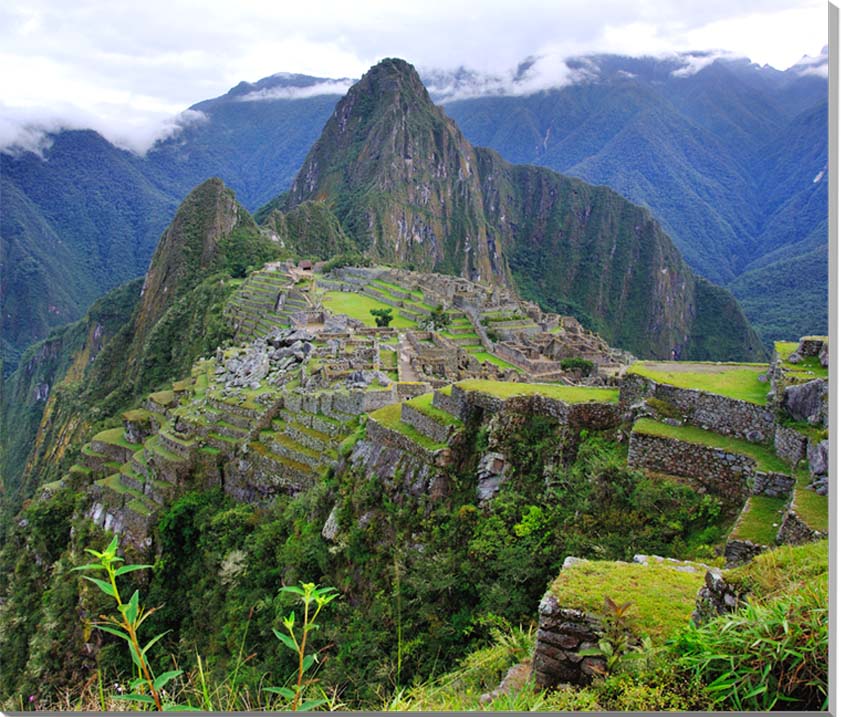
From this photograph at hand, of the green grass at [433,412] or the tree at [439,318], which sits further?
the tree at [439,318]

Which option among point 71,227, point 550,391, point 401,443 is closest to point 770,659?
point 550,391

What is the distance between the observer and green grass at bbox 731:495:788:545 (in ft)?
20.4

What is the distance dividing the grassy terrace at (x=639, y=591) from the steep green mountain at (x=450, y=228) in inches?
5069

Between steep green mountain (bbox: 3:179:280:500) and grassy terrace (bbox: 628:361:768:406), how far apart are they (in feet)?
123

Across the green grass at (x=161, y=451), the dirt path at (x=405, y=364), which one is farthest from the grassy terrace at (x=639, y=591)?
the green grass at (x=161, y=451)

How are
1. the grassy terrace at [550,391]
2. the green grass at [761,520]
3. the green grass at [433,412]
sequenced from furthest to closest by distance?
the green grass at [433,412] < the grassy terrace at [550,391] < the green grass at [761,520]

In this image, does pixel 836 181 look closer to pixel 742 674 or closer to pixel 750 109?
pixel 742 674

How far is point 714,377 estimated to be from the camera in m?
8.70

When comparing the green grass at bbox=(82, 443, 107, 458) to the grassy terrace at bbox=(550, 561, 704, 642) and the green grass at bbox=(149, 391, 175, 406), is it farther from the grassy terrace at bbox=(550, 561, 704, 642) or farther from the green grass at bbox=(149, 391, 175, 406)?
the grassy terrace at bbox=(550, 561, 704, 642)

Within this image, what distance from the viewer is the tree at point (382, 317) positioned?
142 ft

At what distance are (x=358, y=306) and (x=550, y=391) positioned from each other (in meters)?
42.8

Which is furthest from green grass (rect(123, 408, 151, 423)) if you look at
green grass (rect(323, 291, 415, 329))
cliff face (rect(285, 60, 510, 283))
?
cliff face (rect(285, 60, 510, 283))

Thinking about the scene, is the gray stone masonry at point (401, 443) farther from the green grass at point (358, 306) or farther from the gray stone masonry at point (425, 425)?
the green grass at point (358, 306)

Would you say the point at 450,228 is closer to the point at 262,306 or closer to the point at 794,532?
the point at 262,306
